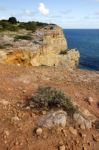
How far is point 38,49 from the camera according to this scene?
3538 centimetres

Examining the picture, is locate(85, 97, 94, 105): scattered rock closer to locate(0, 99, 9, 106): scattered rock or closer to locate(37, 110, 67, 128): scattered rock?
locate(37, 110, 67, 128): scattered rock

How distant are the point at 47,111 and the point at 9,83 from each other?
10.2 feet

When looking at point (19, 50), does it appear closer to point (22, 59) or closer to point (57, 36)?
point (22, 59)

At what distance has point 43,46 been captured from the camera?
37000 millimetres

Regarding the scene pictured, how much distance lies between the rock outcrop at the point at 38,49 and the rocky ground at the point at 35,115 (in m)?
16.4

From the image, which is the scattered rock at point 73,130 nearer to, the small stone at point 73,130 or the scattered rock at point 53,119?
the small stone at point 73,130

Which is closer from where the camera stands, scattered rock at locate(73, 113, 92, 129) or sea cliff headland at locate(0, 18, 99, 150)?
sea cliff headland at locate(0, 18, 99, 150)

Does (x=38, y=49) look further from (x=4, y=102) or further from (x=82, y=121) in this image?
(x=82, y=121)

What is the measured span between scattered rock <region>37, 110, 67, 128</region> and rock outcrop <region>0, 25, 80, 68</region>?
2025 centimetres

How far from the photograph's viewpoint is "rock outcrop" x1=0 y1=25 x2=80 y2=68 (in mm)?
31191

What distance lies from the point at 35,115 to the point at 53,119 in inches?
29.0

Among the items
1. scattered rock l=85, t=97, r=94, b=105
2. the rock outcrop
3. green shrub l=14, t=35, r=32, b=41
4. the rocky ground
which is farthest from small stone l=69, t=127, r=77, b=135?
green shrub l=14, t=35, r=32, b=41

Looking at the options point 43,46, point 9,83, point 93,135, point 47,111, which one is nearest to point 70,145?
point 93,135

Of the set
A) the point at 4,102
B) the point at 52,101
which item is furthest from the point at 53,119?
the point at 4,102
